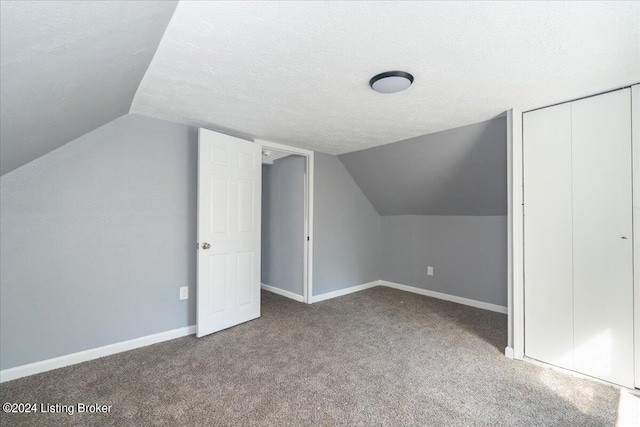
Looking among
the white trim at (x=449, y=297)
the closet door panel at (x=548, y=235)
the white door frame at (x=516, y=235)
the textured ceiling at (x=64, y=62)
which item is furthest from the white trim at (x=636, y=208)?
the textured ceiling at (x=64, y=62)

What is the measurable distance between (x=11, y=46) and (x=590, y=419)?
321cm

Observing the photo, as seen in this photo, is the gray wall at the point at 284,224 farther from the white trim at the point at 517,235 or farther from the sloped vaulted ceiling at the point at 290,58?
the white trim at the point at 517,235

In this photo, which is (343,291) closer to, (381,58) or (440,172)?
(440,172)

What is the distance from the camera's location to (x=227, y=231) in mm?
3045

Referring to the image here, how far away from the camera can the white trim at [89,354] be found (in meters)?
2.09

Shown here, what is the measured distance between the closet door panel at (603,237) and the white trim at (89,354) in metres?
3.34

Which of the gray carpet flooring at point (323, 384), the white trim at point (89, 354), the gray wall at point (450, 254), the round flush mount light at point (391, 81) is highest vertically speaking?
the round flush mount light at point (391, 81)

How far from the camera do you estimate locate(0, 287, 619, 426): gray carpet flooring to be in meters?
1.70

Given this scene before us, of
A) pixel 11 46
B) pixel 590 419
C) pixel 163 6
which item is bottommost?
pixel 590 419

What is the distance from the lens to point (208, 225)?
288 cm

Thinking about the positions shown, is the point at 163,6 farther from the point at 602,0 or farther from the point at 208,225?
the point at 208,225

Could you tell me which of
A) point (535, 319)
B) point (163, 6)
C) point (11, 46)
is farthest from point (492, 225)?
point (11, 46)

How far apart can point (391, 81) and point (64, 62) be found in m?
1.69

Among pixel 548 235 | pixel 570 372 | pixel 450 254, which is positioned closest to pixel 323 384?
pixel 570 372
